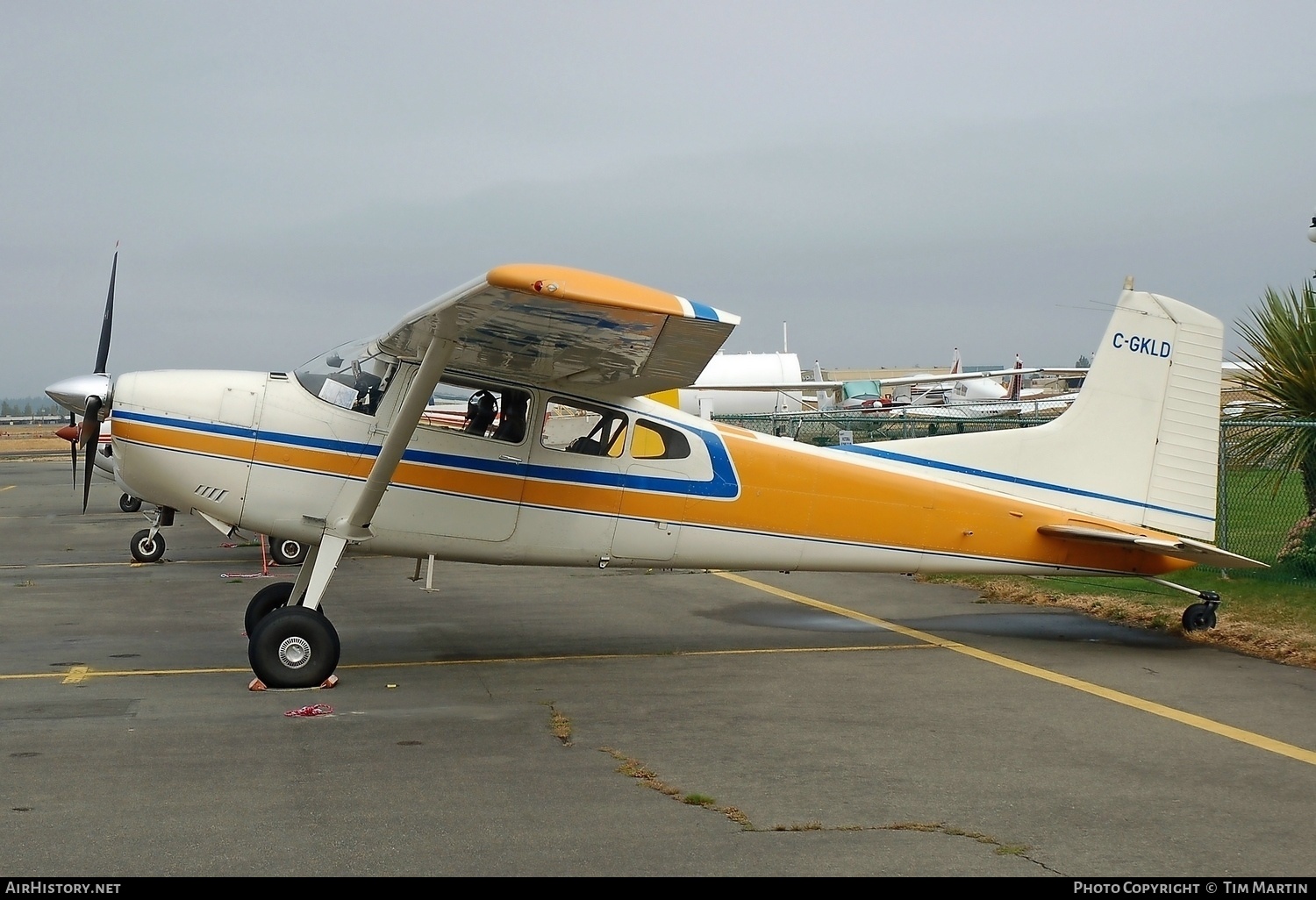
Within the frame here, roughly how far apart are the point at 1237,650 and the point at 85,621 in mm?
10290

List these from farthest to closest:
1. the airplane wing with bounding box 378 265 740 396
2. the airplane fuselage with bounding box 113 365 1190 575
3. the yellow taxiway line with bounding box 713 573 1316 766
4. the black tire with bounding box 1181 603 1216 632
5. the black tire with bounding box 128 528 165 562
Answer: the black tire with bounding box 128 528 165 562, the black tire with bounding box 1181 603 1216 632, the airplane fuselage with bounding box 113 365 1190 575, the yellow taxiway line with bounding box 713 573 1316 766, the airplane wing with bounding box 378 265 740 396

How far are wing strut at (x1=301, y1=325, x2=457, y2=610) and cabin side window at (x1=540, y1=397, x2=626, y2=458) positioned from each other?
1162 mm

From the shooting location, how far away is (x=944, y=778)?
5.75 meters

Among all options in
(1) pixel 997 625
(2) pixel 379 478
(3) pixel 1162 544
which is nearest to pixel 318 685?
(2) pixel 379 478

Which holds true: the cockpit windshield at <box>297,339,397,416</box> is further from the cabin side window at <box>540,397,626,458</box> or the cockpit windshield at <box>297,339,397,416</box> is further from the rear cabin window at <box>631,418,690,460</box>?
the rear cabin window at <box>631,418,690,460</box>

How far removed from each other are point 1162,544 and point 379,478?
620cm

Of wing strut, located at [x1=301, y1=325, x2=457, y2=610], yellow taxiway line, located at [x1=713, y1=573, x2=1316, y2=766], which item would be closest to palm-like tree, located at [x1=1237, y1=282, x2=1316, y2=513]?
yellow taxiway line, located at [x1=713, y1=573, x2=1316, y2=766]

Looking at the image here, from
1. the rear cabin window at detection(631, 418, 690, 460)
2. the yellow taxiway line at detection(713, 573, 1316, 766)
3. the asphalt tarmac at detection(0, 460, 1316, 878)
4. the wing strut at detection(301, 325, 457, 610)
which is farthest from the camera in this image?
the rear cabin window at detection(631, 418, 690, 460)

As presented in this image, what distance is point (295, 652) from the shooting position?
7844 mm

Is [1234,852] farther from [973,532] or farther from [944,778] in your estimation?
[973,532]

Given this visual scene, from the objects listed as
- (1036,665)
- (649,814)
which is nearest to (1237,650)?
(1036,665)

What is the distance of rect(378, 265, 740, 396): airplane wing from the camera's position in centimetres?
626

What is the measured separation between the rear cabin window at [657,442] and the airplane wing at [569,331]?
301 millimetres

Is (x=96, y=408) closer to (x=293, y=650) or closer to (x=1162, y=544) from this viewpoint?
(x=293, y=650)
